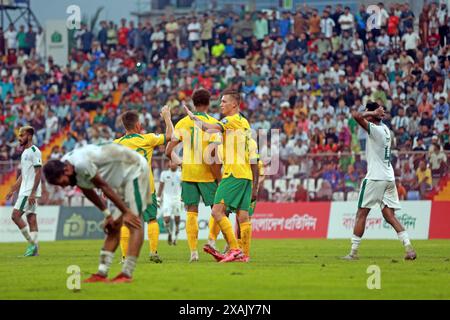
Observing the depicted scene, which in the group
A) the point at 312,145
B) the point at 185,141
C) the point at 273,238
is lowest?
the point at 273,238

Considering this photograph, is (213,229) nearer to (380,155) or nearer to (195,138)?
(195,138)

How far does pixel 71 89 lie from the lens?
146 ft

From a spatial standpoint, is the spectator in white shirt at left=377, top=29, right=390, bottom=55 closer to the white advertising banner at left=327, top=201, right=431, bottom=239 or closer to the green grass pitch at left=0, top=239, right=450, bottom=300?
the white advertising banner at left=327, top=201, right=431, bottom=239

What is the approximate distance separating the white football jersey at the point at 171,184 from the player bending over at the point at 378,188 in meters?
12.4

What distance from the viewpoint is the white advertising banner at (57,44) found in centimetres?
4725

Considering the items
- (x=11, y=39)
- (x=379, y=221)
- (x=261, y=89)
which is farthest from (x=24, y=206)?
(x=11, y=39)

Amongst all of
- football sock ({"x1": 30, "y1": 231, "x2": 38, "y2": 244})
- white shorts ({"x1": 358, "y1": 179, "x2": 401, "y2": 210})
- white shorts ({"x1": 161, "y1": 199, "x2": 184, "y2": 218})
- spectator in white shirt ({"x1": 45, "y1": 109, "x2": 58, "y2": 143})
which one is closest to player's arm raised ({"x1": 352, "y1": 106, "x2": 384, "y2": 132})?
white shorts ({"x1": 358, "y1": 179, "x2": 401, "y2": 210})

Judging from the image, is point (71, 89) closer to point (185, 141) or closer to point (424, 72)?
point (424, 72)

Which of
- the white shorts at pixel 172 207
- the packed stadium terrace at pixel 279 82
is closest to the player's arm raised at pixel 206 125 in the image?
the white shorts at pixel 172 207
